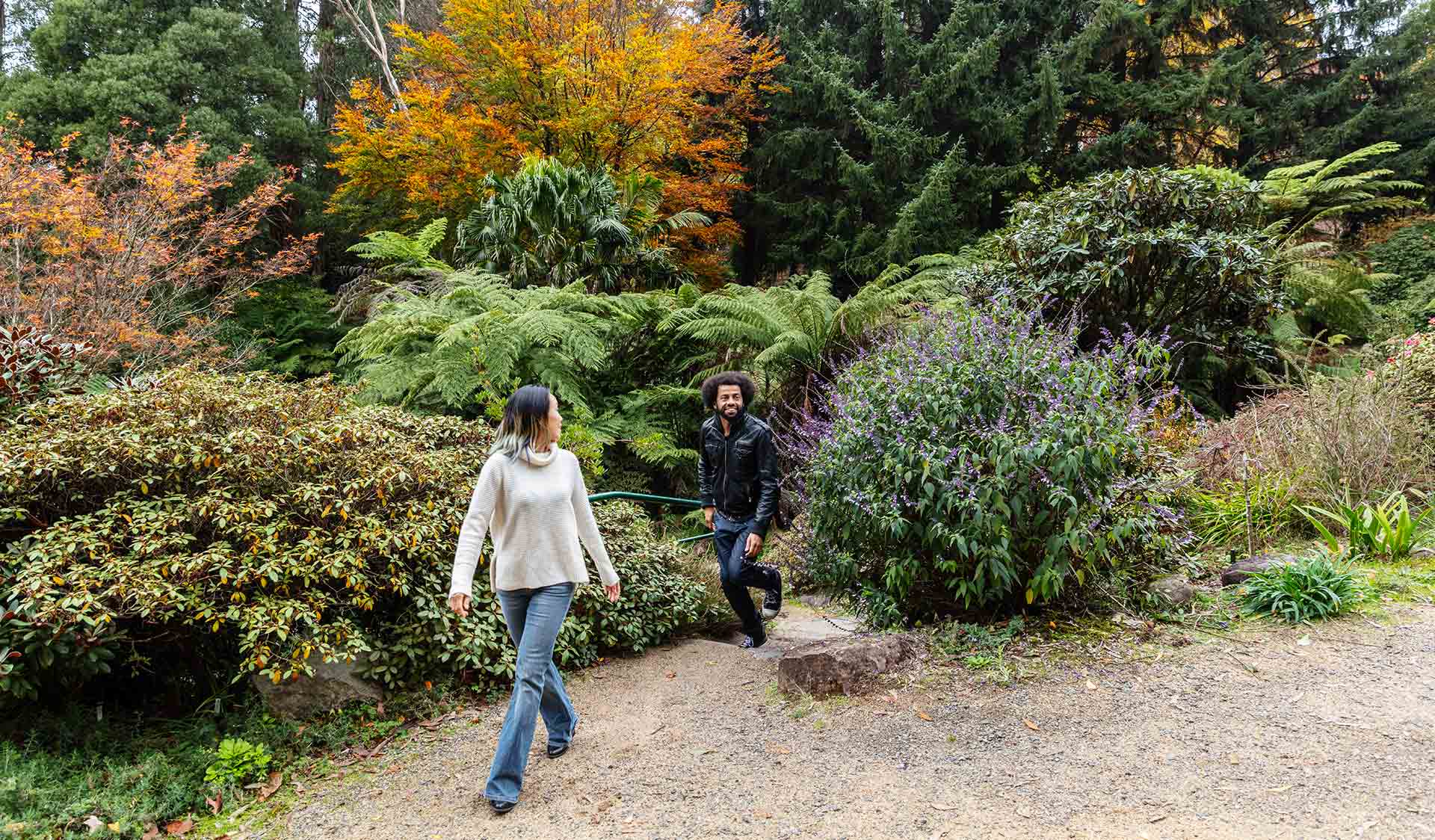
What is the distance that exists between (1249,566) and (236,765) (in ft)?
16.4

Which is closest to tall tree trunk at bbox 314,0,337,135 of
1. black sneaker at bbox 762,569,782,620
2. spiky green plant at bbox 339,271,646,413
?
spiky green plant at bbox 339,271,646,413

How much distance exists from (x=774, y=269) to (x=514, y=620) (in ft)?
42.8

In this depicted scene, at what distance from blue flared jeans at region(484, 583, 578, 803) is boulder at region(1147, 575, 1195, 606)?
294 cm

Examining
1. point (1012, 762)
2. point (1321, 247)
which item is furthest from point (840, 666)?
point (1321, 247)

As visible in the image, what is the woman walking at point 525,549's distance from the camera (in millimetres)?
2789

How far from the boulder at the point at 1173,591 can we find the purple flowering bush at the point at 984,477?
179 millimetres

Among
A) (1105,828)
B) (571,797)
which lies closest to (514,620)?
(571,797)

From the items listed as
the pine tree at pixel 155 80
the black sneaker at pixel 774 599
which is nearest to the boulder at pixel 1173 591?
the black sneaker at pixel 774 599

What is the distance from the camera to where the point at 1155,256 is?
7176 mm

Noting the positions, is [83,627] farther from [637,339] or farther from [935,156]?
[935,156]

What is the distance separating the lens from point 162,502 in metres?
3.65

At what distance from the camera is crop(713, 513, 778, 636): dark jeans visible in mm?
4176

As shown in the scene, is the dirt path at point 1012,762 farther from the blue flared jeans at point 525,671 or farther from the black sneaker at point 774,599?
the black sneaker at point 774,599

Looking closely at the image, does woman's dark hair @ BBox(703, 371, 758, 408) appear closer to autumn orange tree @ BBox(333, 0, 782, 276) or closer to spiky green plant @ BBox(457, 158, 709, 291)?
spiky green plant @ BBox(457, 158, 709, 291)
